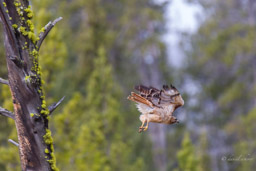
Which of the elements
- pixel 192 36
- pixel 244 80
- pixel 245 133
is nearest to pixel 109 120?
pixel 245 133

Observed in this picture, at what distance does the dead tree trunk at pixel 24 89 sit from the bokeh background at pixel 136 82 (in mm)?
4508

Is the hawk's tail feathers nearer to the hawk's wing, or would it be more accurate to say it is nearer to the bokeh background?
the hawk's wing

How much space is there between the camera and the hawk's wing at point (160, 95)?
4.38 m

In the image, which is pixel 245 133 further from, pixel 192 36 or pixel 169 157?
pixel 192 36

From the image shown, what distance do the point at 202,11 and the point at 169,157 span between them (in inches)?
404

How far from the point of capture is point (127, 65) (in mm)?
30266

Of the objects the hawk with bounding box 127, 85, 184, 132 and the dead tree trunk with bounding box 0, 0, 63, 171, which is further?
the dead tree trunk with bounding box 0, 0, 63, 171

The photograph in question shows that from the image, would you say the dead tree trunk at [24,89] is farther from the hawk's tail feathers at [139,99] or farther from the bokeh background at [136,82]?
the bokeh background at [136,82]

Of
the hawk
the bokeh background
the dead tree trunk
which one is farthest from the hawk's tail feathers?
the bokeh background

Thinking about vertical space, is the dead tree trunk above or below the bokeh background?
below

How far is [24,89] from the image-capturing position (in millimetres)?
4660

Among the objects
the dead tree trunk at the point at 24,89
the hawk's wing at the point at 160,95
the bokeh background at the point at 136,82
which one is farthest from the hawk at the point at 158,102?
the bokeh background at the point at 136,82

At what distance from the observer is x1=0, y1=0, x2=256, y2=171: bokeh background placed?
1306cm

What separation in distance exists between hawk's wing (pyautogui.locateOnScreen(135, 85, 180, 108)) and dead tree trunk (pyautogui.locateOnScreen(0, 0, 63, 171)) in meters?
1.26
